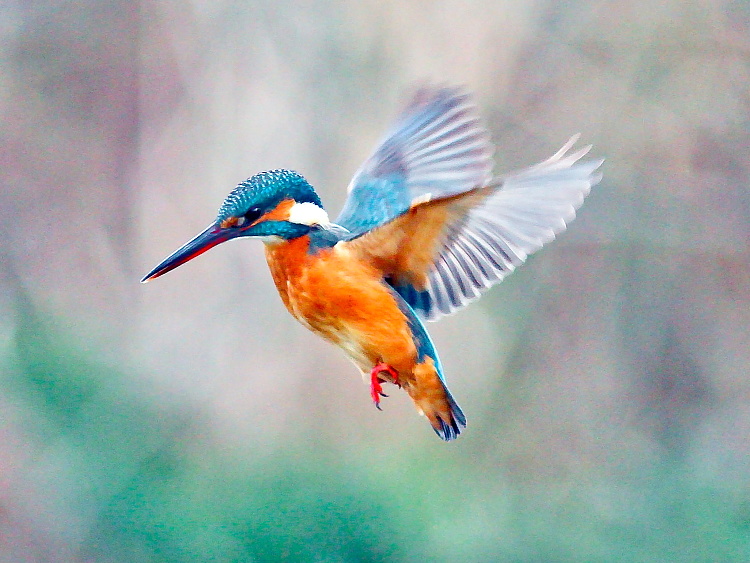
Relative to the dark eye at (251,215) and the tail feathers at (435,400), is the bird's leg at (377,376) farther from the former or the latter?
the dark eye at (251,215)

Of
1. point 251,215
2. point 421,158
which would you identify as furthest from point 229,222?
point 421,158

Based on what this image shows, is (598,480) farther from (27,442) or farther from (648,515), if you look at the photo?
(27,442)

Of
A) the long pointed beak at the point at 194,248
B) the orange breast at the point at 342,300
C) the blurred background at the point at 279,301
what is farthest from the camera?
the blurred background at the point at 279,301

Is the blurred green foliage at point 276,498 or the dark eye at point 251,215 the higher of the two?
the dark eye at point 251,215

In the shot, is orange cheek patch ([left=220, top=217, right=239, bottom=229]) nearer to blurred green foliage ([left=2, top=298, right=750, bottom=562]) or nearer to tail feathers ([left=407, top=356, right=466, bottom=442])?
tail feathers ([left=407, top=356, right=466, bottom=442])

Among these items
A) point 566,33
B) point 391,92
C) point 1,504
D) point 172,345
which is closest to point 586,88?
point 566,33

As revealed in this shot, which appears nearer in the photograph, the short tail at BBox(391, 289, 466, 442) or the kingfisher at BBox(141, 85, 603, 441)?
the kingfisher at BBox(141, 85, 603, 441)

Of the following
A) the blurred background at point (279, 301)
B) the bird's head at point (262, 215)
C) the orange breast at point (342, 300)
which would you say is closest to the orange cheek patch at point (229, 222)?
the bird's head at point (262, 215)

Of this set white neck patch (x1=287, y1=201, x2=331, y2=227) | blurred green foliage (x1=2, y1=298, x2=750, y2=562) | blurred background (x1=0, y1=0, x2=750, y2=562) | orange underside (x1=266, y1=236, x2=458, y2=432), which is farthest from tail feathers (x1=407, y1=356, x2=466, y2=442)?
blurred green foliage (x1=2, y1=298, x2=750, y2=562)
